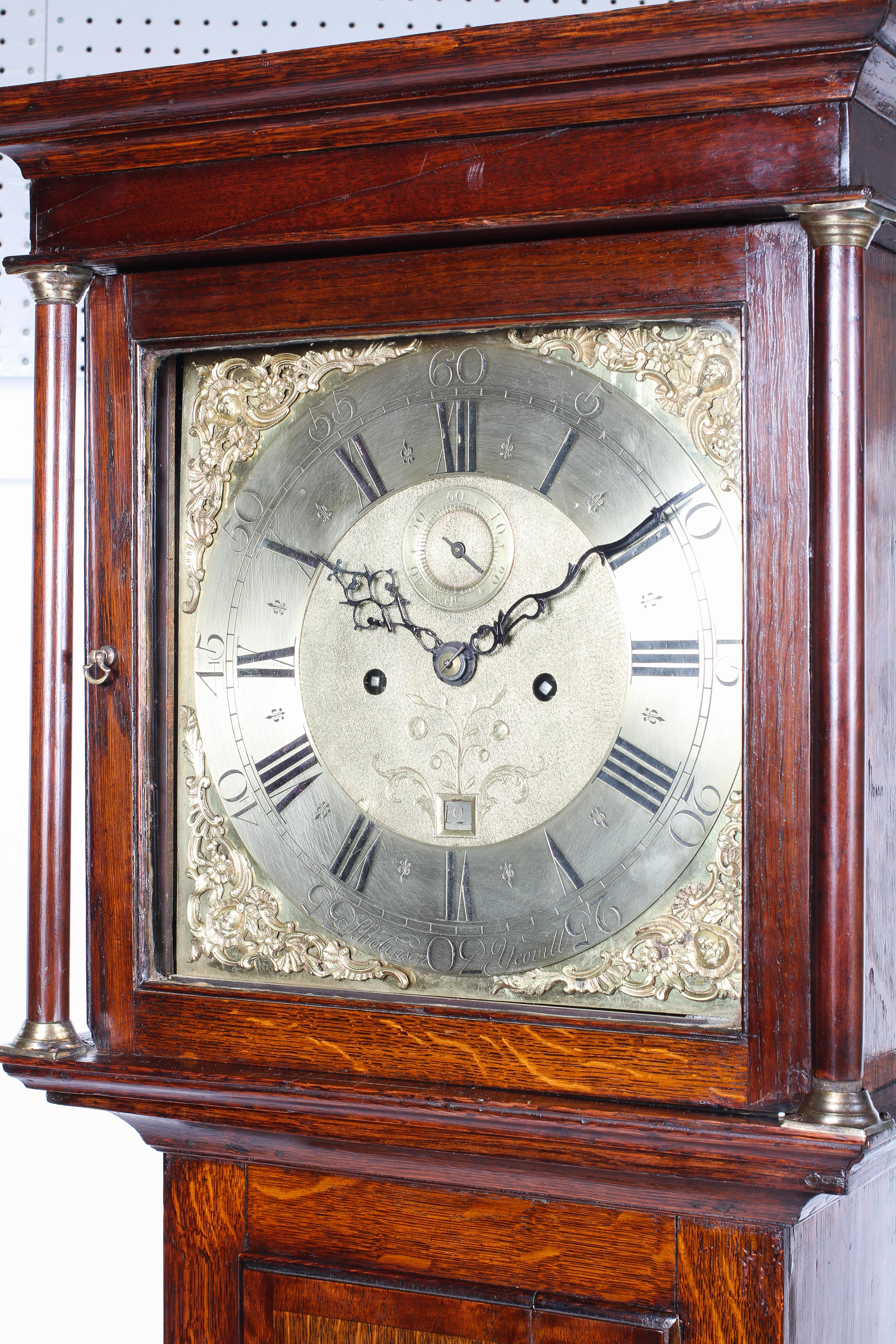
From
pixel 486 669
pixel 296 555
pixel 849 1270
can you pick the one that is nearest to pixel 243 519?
pixel 296 555

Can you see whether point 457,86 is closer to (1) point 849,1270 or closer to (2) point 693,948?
(2) point 693,948

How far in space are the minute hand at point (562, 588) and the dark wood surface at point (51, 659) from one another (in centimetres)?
43

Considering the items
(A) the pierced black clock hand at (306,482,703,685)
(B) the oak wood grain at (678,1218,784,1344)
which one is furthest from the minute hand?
(B) the oak wood grain at (678,1218,784,1344)

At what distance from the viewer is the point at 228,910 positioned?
1530mm

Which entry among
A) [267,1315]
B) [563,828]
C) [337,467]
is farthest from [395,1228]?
[337,467]

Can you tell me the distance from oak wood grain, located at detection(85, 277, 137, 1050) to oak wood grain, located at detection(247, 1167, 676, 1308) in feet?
0.78

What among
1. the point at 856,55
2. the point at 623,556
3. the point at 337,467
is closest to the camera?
the point at 856,55

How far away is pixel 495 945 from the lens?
4.67 feet

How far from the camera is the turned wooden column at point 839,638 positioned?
1.27 m

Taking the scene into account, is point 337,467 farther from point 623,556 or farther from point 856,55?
point 856,55

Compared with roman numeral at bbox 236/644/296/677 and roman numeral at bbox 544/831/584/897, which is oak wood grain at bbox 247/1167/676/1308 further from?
roman numeral at bbox 236/644/296/677

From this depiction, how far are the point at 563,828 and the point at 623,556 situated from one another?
0.25m

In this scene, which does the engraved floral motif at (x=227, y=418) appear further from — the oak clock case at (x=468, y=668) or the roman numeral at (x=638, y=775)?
the roman numeral at (x=638, y=775)

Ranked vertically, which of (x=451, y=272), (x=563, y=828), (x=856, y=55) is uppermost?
(x=856, y=55)
